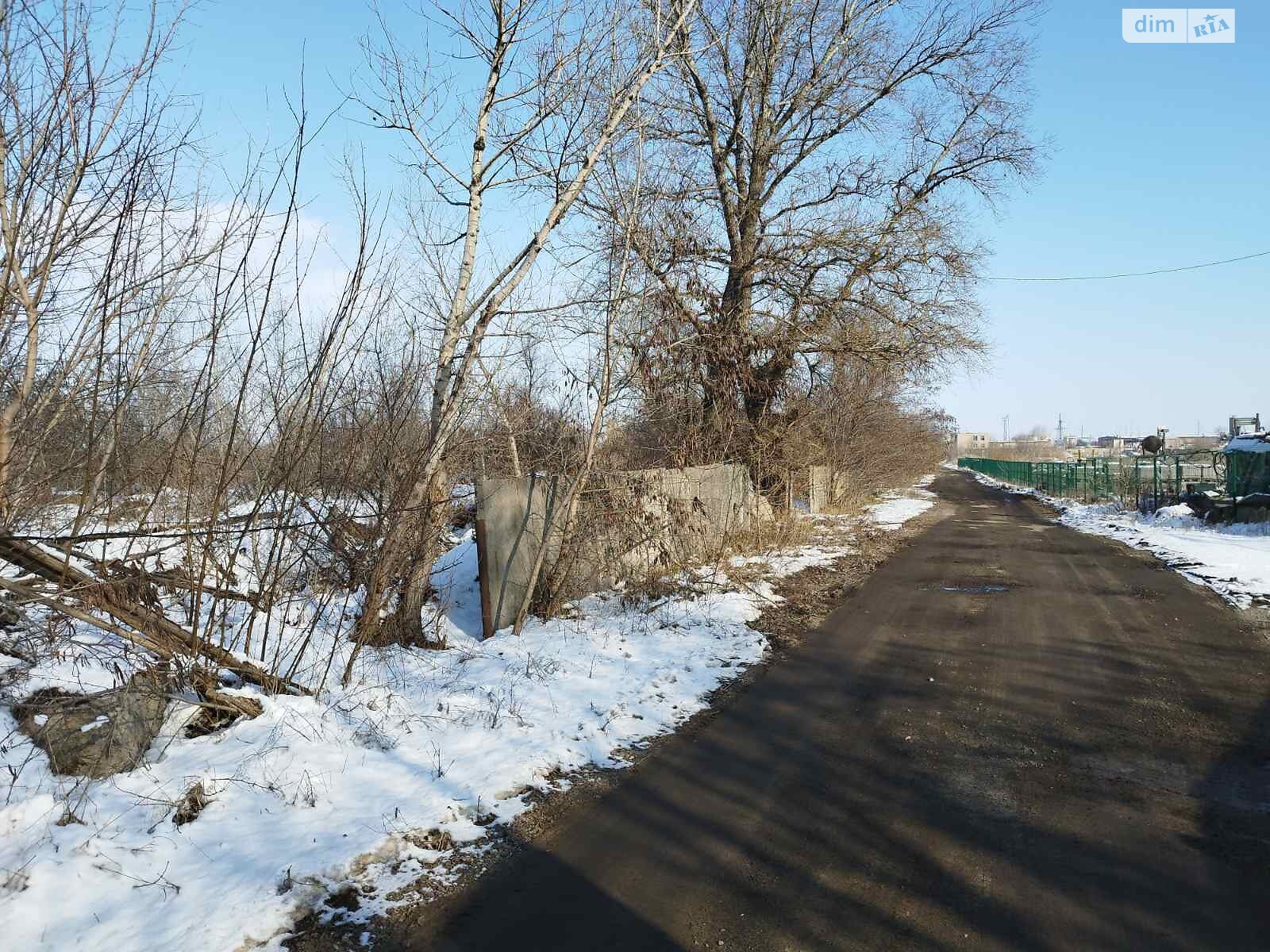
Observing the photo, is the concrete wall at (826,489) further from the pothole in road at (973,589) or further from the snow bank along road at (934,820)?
the snow bank along road at (934,820)

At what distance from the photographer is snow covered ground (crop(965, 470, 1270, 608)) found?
11204mm

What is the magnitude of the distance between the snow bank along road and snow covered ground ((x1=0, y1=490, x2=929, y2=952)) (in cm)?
49

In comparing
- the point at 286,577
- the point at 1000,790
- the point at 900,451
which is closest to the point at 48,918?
the point at 286,577

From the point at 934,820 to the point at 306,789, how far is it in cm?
331

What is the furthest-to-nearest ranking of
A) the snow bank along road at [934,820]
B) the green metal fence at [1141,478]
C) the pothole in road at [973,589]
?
the green metal fence at [1141,478], the pothole in road at [973,589], the snow bank along road at [934,820]

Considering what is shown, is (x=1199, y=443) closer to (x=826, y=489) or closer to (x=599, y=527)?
(x=826, y=489)

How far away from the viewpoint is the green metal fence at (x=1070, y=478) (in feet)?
100.0

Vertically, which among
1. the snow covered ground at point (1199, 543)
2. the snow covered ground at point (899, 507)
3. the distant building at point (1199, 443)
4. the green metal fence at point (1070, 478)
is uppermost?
the distant building at point (1199, 443)

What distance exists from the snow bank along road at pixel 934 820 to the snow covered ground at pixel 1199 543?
168 inches

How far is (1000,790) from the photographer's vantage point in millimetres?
4523

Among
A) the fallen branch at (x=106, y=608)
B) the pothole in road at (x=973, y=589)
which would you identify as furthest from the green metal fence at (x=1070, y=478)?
the fallen branch at (x=106, y=608)

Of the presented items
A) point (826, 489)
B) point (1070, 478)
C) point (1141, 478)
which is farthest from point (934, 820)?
point (1070, 478)

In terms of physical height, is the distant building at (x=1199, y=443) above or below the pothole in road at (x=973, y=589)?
above

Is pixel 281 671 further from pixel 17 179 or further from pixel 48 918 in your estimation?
pixel 17 179
